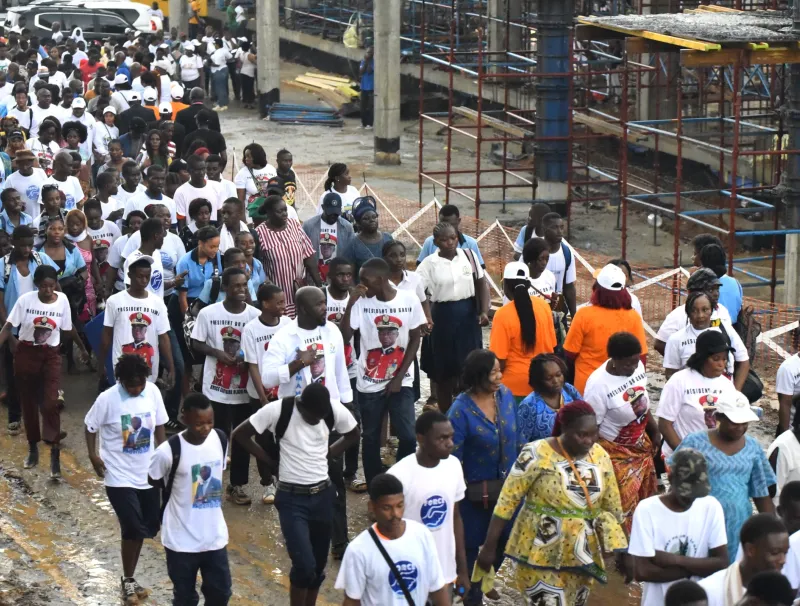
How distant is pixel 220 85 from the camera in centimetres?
3158

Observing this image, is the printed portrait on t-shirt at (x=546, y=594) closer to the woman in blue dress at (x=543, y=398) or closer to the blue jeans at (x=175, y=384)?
the woman in blue dress at (x=543, y=398)

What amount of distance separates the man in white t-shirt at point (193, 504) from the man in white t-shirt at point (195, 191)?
575 centimetres

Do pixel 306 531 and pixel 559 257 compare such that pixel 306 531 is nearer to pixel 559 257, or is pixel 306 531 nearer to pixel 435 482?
pixel 435 482

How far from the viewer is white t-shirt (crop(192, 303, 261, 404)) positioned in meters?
9.81

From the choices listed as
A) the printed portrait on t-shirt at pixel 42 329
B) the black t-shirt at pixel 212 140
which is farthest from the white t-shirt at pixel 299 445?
the black t-shirt at pixel 212 140

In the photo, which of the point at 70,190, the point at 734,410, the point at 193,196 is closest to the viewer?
the point at 734,410

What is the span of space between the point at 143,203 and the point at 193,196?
45cm

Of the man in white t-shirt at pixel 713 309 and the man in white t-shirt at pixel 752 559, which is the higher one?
the man in white t-shirt at pixel 713 309

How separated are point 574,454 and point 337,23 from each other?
92.4 feet

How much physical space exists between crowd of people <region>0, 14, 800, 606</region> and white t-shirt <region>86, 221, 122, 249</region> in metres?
0.04

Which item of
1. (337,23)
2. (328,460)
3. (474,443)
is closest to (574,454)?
(474,443)

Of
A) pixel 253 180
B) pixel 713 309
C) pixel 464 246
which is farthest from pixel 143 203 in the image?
pixel 713 309

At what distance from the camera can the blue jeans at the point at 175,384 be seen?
1097 cm

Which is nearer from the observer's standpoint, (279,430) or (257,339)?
(279,430)
